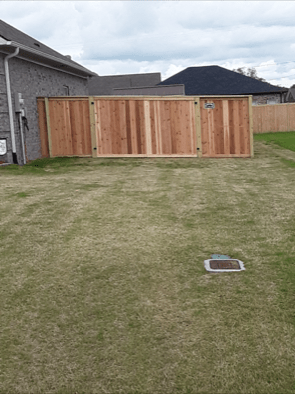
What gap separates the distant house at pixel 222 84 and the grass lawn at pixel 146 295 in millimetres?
30976

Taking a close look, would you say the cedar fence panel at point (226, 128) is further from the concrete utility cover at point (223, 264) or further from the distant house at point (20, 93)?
the concrete utility cover at point (223, 264)

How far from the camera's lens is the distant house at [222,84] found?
125 ft

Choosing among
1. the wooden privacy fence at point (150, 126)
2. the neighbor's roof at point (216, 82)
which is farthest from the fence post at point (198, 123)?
the neighbor's roof at point (216, 82)

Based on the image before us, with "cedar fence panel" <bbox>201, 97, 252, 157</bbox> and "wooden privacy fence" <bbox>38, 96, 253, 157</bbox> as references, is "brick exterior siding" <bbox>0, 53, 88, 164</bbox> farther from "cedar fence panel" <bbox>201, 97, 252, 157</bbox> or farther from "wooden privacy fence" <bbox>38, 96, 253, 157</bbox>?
"cedar fence panel" <bbox>201, 97, 252, 157</bbox>

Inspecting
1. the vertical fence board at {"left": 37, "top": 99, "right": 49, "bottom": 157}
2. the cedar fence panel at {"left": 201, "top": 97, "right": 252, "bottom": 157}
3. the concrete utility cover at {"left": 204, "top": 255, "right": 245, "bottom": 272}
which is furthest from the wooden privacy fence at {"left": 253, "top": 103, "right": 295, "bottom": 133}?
the concrete utility cover at {"left": 204, "top": 255, "right": 245, "bottom": 272}

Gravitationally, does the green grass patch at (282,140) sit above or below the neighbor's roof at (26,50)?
below

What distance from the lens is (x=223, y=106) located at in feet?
48.5

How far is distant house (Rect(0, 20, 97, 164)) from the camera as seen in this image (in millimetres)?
13219

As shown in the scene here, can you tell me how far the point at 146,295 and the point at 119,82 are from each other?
41648mm

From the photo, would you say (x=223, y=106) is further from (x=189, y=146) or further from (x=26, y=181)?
(x=26, y=181)

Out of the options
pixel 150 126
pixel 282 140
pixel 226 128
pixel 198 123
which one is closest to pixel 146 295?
pixel 150 126

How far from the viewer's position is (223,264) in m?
5.01

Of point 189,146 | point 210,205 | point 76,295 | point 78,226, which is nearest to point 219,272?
point 76,295

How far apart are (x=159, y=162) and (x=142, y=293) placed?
1013 centimetres
